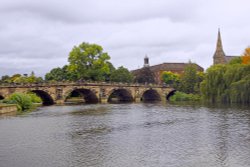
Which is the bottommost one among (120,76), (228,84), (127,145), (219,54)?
(127,145)

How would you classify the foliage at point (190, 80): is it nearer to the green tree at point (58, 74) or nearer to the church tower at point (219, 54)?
the green tree at point (58, 74)

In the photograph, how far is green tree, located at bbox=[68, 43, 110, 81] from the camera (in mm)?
100875

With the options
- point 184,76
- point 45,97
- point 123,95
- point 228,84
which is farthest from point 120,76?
point 228,84

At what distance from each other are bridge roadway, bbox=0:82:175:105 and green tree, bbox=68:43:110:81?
19.4 feet

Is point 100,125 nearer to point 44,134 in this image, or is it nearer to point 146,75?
point 44,134

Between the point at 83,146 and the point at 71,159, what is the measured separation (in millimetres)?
3803

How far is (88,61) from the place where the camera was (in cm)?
10250

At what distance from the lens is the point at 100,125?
3472cm

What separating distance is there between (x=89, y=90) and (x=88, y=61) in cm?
1219

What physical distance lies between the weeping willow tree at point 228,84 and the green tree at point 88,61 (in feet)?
122

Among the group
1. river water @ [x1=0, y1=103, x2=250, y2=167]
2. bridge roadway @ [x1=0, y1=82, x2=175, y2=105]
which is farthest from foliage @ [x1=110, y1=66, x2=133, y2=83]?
river water @ [x1=0, y1=103, x2=250, y2=167]

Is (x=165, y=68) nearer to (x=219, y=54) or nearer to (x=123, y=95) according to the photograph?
(x=219, y=54)

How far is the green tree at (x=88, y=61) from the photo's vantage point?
331ft

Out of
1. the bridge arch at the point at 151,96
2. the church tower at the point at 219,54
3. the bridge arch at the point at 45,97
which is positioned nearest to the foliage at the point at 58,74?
the bridge arch at the point at 45,97
